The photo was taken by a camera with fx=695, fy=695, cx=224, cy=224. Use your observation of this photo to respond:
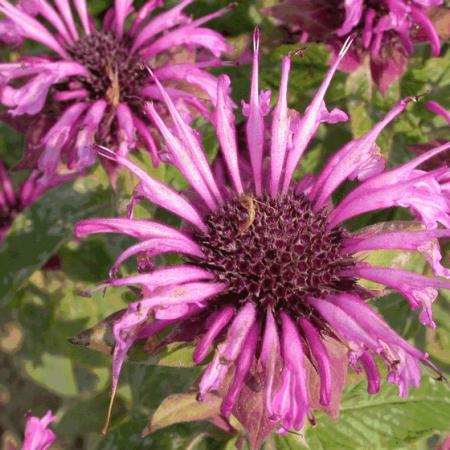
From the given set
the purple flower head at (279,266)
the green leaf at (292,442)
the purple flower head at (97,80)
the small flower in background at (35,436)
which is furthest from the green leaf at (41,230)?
the green leaf at (292,442)

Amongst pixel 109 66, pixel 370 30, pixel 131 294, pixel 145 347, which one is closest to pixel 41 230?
pixel 131 294

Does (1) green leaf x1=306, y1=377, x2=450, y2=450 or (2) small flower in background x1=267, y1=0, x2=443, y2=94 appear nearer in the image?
(1) green leaf x1=306, y1=377, x2=450, y2=450

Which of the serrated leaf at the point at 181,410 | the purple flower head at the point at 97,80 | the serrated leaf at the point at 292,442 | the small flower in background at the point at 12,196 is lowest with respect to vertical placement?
the serrated leaf at the point at 292,442

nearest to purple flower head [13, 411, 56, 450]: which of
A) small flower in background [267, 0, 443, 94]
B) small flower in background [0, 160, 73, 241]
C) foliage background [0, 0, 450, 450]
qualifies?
foliage background [0, 0, 450, 450]

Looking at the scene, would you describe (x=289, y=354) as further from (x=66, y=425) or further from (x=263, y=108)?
(x=66, y=425)

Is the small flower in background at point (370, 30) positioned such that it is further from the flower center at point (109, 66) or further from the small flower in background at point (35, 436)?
the small flower in background at point (35, 436)

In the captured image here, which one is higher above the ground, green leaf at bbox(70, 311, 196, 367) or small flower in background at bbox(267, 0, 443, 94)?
small flower in background at bbox(267, 0, 443, 94)

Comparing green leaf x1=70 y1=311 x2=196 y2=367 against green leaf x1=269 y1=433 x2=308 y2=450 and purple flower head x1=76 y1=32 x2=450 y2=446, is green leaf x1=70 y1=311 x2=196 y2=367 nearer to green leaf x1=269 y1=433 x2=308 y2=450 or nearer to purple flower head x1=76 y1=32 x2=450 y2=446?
purple flower head x1=76 y1=32 x2=450 y2=446

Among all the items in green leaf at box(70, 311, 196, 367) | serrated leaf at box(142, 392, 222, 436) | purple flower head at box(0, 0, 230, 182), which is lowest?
serrated leaf at box(142, 392, 222, 436)

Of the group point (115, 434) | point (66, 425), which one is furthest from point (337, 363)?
point (66, 425)
